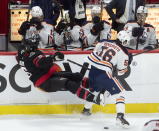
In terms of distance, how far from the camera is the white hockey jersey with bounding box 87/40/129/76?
19.4 ft

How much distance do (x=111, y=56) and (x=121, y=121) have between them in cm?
70

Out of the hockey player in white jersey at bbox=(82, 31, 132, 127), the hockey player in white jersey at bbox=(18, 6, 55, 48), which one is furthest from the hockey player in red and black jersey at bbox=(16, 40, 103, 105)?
the hockey player in white jersey at bbox=(18, 6, 55, 48)

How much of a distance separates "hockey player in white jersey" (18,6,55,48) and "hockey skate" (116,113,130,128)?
1.39 m

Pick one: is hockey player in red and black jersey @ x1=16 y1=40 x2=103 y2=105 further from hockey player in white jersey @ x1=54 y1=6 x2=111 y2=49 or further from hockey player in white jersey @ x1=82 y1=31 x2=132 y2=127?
hockey player in white jersey @ x1=54 y1=6 x2=111 y2=49

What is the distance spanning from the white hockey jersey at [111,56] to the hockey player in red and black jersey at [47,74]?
36 cm

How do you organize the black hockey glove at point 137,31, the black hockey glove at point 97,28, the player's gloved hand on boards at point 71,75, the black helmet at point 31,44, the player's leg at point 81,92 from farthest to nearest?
the black hockey glove at point 97,28 → the black hockey glove at point 137,31 → the player's gloved hand on boards at point 71,75 → the black helmet at point 31,44 → the player's leg at point 81,92

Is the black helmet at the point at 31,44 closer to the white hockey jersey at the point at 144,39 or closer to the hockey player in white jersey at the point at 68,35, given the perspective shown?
the hockey player in white jersey at the point at 68,35

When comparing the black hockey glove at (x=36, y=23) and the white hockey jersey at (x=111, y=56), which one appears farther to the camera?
the black hockey glove at (x=36, y=23)

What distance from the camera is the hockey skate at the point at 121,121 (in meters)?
5.88

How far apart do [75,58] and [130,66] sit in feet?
2.09

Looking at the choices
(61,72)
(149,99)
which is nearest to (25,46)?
(61,72)

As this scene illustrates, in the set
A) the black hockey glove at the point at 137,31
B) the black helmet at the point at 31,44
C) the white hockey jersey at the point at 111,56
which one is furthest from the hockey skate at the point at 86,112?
the black hockey glove at the point at 137,31

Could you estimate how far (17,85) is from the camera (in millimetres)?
6398

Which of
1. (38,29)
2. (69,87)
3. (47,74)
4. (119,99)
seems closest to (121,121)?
(119,99)
